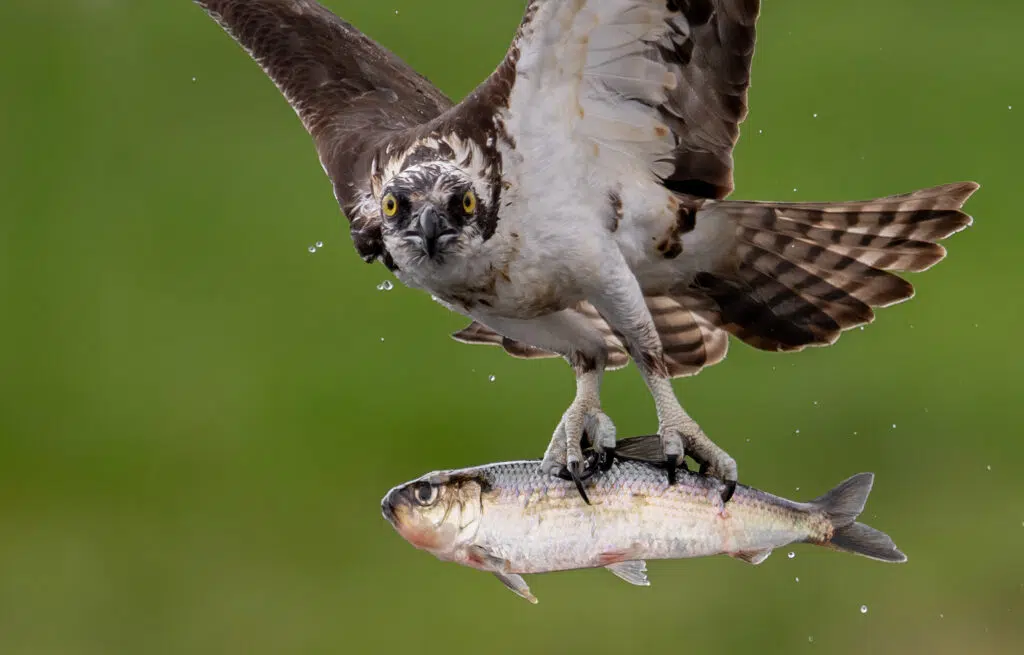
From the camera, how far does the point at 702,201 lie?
570 centimetres

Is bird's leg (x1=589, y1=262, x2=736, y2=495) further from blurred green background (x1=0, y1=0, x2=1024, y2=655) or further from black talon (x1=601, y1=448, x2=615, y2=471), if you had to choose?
blurred green background (x1=0, y1=0, x2=1024, y2=655)

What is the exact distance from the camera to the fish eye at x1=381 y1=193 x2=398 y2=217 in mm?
5016

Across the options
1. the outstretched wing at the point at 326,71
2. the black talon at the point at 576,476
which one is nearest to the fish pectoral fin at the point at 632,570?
the black talon at the point at 576,476

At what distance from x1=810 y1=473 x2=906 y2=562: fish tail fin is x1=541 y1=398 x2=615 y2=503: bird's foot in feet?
2.14

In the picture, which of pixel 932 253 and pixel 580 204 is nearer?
pixel 580 204

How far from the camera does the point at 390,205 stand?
16.5ft

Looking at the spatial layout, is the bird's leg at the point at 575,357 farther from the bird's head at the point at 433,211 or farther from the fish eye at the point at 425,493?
the bird's head at the point at 433,211

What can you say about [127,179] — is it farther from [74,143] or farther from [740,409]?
[740,409]

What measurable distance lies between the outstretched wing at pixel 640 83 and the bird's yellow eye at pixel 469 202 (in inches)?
9.3

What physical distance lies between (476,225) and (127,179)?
889cm

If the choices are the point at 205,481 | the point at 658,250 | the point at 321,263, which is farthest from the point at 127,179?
the point at 658,250

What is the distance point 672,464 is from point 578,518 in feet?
1.24

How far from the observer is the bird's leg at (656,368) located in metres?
5.31

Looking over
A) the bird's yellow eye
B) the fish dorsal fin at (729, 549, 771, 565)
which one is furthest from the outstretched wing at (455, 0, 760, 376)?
the fish dorsal fin at (729, 549, 771, 565)
